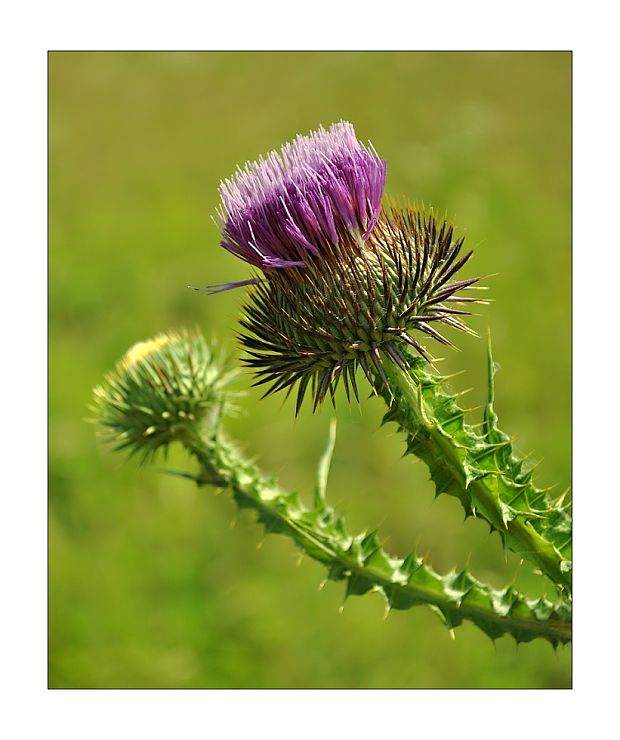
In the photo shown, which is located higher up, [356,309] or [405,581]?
[356,309]

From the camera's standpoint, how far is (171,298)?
20.5 feet

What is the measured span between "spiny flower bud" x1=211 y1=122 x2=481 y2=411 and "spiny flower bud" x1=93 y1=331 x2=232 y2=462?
1066 millimetres

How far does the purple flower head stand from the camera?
7.32 feet

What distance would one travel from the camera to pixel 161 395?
3328 mm

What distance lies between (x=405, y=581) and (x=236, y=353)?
4.82 ft

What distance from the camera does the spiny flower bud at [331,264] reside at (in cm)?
224

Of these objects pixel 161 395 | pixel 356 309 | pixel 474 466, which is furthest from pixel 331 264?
pixel 161 395

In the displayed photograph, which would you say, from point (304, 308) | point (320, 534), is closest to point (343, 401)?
point (320, 534)

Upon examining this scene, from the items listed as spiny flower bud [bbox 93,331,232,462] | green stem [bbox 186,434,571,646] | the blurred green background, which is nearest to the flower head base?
green stem [bbox 186,434,571,646]

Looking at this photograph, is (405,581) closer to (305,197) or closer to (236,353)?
(305,197)

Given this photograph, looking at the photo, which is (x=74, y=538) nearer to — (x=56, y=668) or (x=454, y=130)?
(x=56, y=668)

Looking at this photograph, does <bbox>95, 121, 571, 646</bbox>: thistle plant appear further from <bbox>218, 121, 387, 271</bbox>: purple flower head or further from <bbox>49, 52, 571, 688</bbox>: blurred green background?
<bbox>49, 52, 571, 688</bbox>: blurred green background

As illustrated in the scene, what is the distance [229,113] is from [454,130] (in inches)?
62.7

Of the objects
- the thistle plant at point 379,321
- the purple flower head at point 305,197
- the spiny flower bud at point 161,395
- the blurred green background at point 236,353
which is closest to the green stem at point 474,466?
the thistle plant at point 379,321
